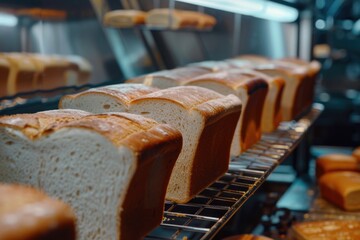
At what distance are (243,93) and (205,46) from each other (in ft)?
5.79

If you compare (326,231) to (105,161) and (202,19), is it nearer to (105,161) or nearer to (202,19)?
(202,19)

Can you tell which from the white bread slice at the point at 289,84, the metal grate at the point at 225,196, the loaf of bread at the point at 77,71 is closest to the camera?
the metal grate at the point at 225,196

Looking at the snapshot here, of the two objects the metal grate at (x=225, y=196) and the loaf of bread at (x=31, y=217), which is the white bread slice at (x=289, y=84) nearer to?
the metal grate at (x=225, y=196)

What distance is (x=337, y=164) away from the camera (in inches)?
181

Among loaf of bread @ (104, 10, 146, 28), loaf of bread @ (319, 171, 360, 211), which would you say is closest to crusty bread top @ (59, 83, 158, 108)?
loaf of bread @ (104, 10, 146, 28)

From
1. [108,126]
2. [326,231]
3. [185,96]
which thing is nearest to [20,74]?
[185,96]

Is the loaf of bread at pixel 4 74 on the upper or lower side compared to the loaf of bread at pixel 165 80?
upper

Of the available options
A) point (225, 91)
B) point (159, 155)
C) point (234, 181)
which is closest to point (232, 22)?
point (225, 91)

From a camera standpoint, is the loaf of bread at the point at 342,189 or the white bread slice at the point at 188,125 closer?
the white bread slice at the point at 188,125

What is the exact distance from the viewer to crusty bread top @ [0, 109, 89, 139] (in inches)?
66.0

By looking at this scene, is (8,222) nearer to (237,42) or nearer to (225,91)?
(225,91)

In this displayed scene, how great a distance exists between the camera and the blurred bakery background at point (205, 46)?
2545 mm

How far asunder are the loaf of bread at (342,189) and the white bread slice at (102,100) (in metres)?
2.13

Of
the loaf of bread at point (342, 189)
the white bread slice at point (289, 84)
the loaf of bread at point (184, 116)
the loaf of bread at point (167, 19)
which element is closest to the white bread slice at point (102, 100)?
the loaf of bread at point (184, 116)
